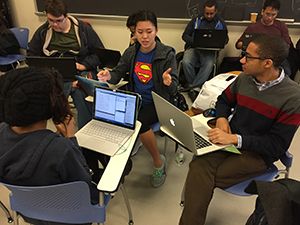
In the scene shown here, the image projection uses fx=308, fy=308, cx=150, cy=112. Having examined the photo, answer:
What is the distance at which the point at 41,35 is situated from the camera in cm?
290

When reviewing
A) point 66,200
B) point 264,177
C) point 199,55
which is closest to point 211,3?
point 199,55

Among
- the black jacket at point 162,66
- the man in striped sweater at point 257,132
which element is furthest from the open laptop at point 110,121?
the black jacket at point 162,66

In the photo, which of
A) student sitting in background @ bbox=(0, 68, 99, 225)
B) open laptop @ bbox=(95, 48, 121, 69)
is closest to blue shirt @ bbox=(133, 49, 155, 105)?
open laptop @ bbox=(95, 48, 121, 69)

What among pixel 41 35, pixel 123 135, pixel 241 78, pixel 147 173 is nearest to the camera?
pixel 123 135

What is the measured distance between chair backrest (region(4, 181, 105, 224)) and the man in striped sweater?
59 cm

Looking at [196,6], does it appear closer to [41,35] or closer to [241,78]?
[41,35]

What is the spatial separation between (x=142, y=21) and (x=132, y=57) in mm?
297

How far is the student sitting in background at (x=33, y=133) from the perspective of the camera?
1.15 m

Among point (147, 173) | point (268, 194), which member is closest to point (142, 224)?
point (147, 173)

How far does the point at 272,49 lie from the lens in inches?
66.3

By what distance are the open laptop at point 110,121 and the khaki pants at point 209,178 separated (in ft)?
1.51

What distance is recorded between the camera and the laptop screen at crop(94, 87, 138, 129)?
1721 mm

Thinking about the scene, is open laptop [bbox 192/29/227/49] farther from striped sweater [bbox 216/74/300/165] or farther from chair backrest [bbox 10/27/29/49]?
chair backrest [bbox 10/27/29/49]

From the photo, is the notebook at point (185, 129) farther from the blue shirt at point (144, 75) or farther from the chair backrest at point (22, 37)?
the chair backrest at point (22, 37)
